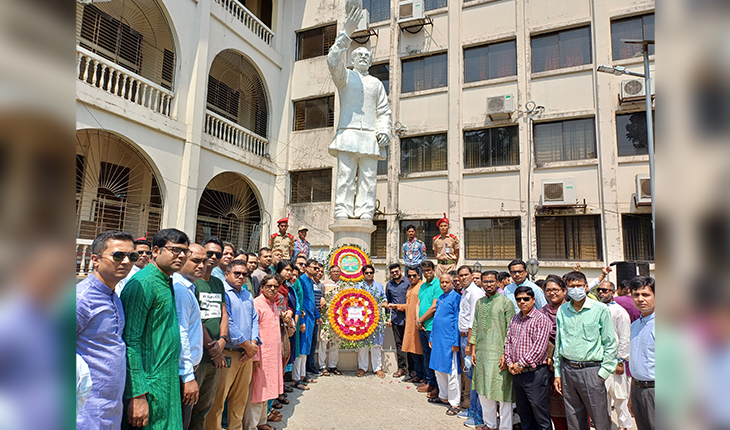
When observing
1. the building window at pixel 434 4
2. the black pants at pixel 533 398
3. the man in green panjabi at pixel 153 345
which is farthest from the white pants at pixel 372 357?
the building window at pixel 434 4

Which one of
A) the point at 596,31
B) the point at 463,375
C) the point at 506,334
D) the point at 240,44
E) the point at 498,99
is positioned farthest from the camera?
the point at 240,44

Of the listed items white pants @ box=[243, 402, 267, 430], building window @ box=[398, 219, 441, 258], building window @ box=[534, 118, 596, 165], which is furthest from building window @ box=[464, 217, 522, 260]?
white pants @ box=[243, 402, 267, 430]

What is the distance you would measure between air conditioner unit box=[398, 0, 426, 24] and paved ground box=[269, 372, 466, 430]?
10883mm

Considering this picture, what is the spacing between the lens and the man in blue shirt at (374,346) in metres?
6.38

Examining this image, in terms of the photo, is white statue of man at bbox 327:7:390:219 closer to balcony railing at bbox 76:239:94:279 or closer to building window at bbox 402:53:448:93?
balcony railing at bbox 76:239:94:279

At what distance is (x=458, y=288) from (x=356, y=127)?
12.3ft

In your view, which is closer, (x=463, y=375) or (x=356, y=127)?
(x=463, y=375)

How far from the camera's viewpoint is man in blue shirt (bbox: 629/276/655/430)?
116 inches

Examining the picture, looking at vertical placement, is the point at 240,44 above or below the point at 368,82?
above

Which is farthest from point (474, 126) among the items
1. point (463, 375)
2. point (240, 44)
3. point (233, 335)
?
point (233, 335)

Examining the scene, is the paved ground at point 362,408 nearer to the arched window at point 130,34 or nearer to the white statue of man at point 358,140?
the white statue of man at point 358,140
